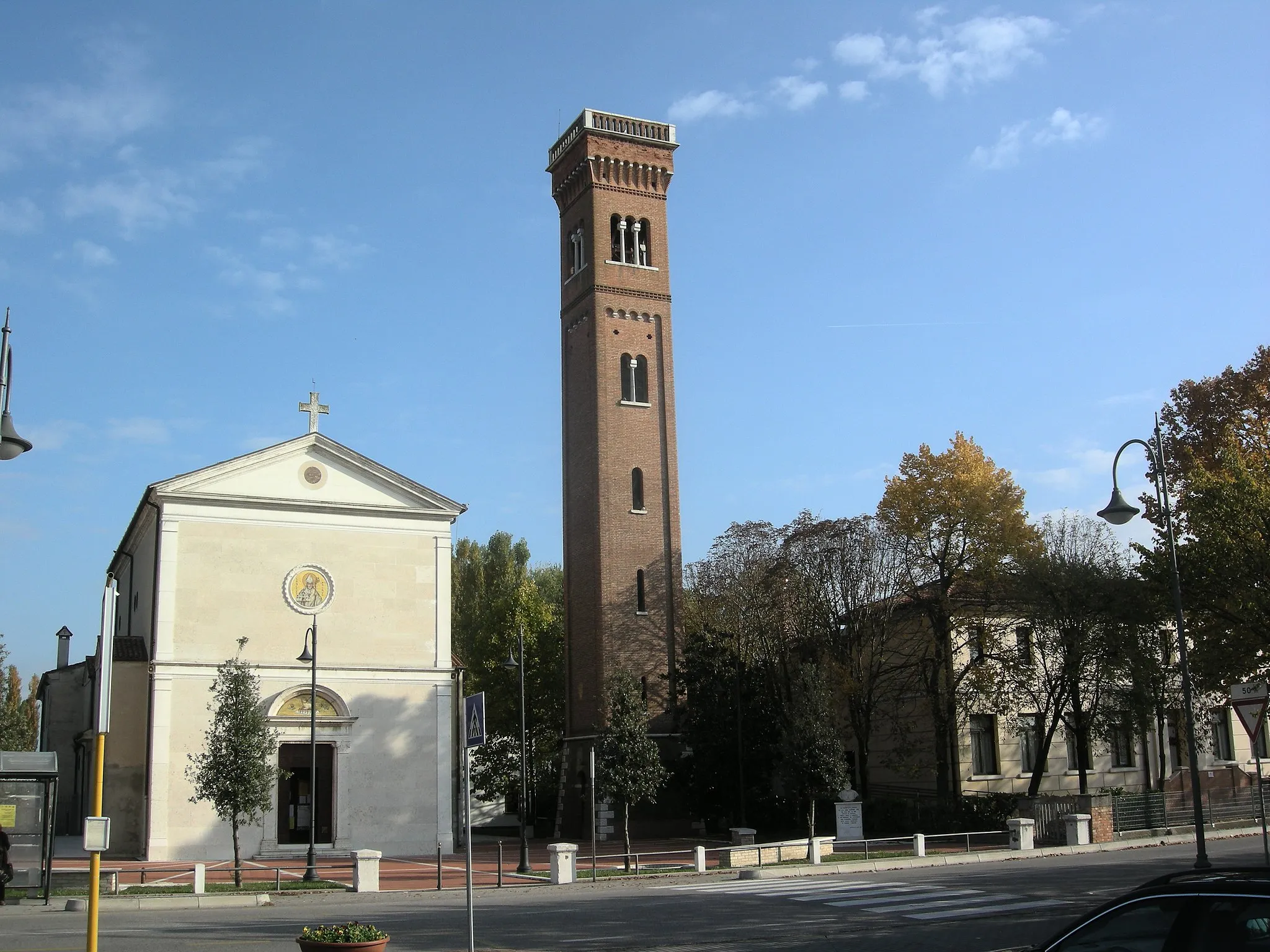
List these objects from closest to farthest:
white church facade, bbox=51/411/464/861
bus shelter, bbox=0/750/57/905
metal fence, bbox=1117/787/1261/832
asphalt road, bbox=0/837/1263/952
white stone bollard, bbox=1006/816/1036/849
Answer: asphalt road, bbox=0/837/1263/952 < bus shelter, bbox=0/750/57/905 < white stone bollard, bbox=1006/816/1036/849 < white church facade, bbox=51/411/464/861 < metal fence, bbox=1117/787/1261/832

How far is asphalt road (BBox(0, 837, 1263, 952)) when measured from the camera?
1548cm

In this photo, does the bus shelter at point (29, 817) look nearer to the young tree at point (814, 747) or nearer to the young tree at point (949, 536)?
the young tree at point (814, 747)

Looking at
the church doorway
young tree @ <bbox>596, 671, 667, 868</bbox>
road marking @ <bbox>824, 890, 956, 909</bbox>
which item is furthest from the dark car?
the church doorway

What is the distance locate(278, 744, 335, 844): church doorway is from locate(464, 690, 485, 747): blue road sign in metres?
23.1

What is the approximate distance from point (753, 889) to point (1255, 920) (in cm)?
1790

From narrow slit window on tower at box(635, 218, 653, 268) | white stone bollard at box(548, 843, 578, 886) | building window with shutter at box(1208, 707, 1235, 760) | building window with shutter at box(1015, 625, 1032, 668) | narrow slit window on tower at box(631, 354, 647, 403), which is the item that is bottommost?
white stone bollard at box(548, 843, 578, 886)

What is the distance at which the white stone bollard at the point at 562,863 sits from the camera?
2641cm

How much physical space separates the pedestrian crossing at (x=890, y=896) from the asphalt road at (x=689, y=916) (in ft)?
0.16

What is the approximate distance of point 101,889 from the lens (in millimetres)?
23625

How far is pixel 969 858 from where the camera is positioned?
2964 centimetres

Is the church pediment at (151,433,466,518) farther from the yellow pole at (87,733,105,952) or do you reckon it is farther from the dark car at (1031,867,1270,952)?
the dark car at (1031,867,1270,952)

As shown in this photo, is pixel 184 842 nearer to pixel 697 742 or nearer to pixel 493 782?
pixel 697 742

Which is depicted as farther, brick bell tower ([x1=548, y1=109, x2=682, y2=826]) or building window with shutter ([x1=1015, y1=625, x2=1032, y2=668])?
brick bell tower ([x1=548, y1=109, x2=682, y2=826])

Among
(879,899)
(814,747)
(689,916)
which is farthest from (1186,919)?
(814,747)
